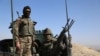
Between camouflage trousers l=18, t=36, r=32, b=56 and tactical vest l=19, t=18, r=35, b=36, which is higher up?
tactical vest l=19, t=18, r=35, b=36

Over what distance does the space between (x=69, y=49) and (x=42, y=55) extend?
1052mm

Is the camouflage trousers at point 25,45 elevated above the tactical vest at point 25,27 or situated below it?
below

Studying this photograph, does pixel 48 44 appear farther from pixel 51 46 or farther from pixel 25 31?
pixel 25 31

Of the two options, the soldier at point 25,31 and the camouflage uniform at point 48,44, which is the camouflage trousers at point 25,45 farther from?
the camouflage uniform at point 48,44

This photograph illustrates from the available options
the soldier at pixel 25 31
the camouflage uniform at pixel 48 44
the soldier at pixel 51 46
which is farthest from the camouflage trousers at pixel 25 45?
the camouflage uniform at pixel 48 44

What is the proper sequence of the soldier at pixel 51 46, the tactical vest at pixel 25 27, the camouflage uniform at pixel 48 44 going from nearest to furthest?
the tactical vest at pixel 25 27 < the soldier at pixel 51 46 < the camouflage uniform at pixel 48 44

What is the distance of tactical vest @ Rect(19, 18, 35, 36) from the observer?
7824mm

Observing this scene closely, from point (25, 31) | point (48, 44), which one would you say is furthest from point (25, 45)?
point (48, 44)

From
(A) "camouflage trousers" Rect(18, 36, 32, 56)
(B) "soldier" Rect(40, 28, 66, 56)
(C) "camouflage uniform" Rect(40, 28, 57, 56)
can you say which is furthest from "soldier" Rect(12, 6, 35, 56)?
(C) "camouflage uniform" Rect(40, 28, 57, 56)

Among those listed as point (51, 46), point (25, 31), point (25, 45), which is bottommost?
point (51, 46)

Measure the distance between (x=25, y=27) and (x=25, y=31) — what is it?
3.7 inches

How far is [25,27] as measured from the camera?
25.8 ft

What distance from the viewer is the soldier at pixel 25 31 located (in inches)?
303

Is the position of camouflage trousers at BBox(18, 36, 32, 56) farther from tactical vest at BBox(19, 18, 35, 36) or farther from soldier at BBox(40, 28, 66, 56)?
soldier at BBox(40, 28, 66, 56)
